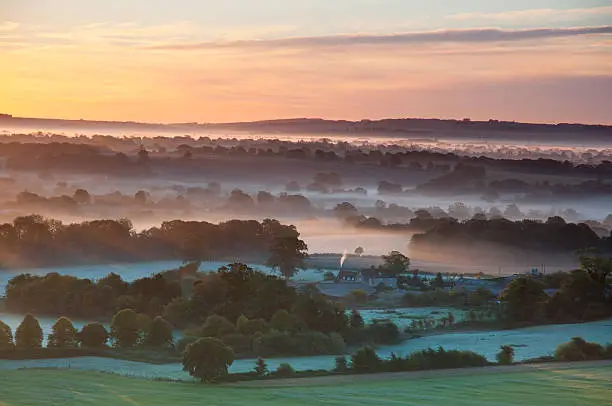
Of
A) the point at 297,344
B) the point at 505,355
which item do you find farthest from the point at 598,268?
the point at 297,344

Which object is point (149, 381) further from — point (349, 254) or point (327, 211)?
point (327, 211)

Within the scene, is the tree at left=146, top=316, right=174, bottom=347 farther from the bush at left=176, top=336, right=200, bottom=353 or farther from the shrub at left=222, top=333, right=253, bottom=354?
the shrub at left=222, top=333, right=253, bottom=354

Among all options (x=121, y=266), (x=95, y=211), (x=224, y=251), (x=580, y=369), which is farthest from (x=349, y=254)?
(x=580, y=369)

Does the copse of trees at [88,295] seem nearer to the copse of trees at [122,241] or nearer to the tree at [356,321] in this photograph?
the tree at [356,321]

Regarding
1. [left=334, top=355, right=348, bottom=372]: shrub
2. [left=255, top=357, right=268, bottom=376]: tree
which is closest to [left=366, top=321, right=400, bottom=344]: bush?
[left=334, top=355, right=348, bottom=372]: shrub

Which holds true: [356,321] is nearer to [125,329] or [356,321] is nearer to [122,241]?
[125,329]
